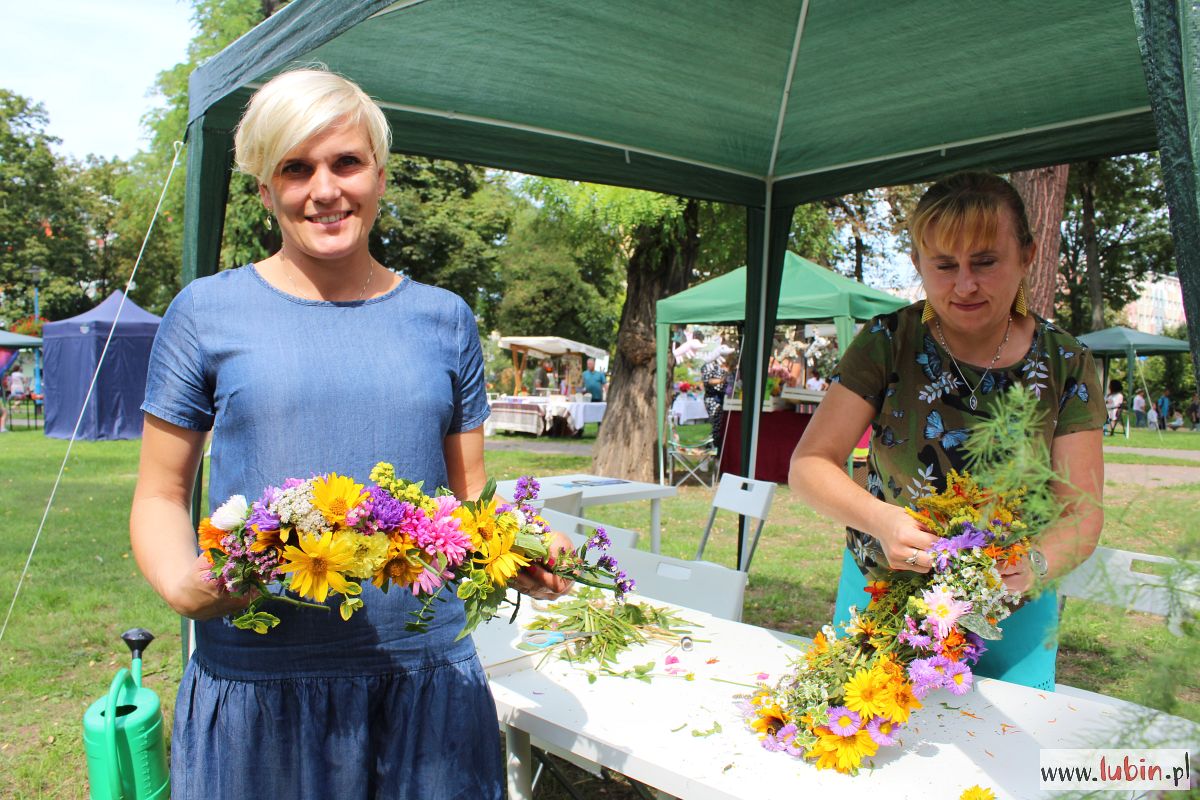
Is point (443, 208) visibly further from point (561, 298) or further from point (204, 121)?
point (204, 121)

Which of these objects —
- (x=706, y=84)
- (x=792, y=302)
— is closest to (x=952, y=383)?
(x=706, y=84)

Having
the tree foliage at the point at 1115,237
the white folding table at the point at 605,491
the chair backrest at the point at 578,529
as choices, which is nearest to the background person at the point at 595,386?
the tree foliage at the point at 1115,237

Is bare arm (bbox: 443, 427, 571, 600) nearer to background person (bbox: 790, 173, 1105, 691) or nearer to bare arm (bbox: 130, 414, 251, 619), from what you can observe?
bare arm (bbox: 130, 414, 251, 619)

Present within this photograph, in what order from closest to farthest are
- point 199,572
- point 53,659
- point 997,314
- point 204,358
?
point 199,572 → point 204,358 → point 997,314 → point 53,659

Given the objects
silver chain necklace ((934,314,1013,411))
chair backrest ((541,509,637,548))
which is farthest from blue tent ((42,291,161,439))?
silver chain necklace ((934,314,1013,411))

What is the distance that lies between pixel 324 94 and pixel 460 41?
6.52 feet

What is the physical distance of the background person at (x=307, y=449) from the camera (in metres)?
1.27

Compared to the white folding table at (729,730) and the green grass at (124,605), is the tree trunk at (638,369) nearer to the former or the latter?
the green grass at (124,605)

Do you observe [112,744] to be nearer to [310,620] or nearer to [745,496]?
[310,620]

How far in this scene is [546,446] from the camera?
16.5 m

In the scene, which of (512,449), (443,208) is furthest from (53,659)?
(443,208)

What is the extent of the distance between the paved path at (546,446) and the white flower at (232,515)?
1352cm

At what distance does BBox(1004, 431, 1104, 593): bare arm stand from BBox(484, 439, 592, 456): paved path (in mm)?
12882

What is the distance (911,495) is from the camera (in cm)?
191
